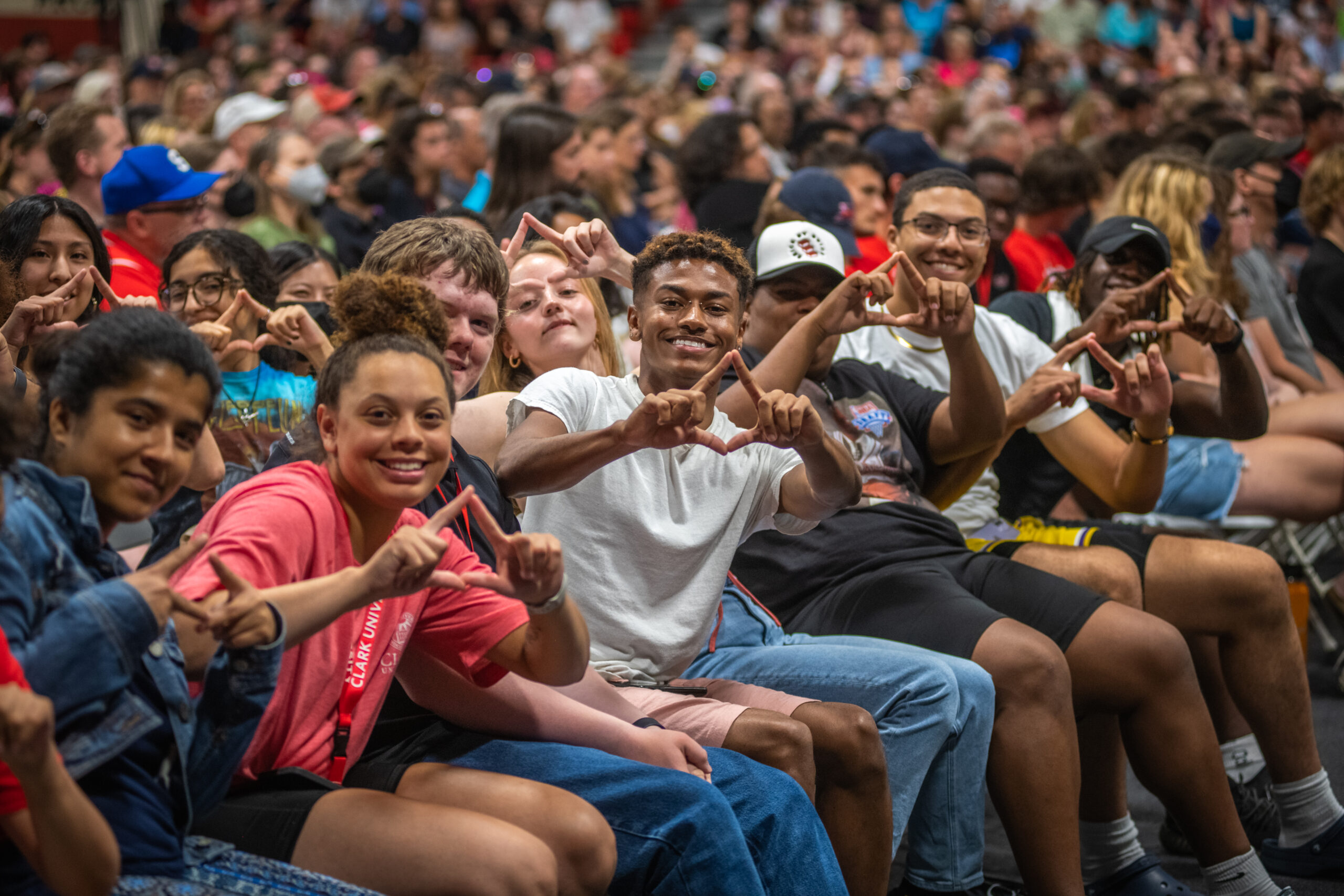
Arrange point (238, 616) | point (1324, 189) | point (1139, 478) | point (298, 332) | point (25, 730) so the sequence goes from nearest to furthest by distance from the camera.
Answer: point (25, 730) → point (238, 616) → point (298, 332) → point (1139, 478) → point (1324, 189)

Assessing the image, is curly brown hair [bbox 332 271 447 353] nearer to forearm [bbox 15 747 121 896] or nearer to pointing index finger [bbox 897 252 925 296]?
forearm [bbox 15 747 121 896]

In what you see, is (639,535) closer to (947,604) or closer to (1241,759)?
(947,604)

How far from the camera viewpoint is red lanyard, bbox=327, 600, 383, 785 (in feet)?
5.72

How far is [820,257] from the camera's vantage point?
2875 millimetres

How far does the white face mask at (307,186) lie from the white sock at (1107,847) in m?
3.54

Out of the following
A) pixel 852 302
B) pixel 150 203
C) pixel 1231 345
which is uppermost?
pixel 150 203

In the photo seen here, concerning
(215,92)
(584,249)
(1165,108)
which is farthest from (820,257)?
(215,92)

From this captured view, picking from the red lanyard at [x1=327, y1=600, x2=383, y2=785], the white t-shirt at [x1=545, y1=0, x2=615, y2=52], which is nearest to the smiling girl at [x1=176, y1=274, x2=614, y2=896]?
the red lanyard at [x1=327, y1=600, x2=383, y2=785]

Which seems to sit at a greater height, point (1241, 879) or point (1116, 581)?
point (1116, 581)

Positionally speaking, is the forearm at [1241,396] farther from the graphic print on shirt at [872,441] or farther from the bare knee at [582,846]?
the bare knee at [582,846]

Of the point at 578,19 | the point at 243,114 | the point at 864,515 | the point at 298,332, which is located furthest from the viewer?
the point at 578,19

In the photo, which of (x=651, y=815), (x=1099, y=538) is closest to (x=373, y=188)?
(x=1099, y=538)

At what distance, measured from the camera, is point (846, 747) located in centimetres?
213

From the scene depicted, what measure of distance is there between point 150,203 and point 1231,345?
2810mm
